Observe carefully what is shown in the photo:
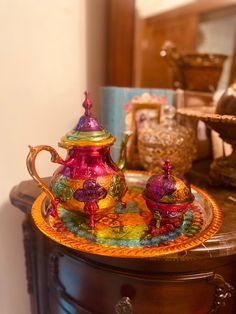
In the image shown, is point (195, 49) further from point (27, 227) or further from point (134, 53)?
point (27, 227)

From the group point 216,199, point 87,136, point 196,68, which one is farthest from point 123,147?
point 196,68

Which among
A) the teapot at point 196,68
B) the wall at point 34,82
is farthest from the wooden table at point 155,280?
the teapot at point 196,68

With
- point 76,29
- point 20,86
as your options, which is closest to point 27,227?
point 20,86

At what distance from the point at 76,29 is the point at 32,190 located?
45cm

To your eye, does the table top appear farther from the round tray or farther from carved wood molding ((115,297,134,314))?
carved wood molding ((115,297,134,314))

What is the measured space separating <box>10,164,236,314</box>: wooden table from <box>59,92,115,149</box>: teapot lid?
0.19m

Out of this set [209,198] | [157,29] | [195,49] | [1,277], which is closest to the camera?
[209,198]

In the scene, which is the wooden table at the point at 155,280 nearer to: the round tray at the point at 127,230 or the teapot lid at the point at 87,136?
the round tray at the point at 127,230

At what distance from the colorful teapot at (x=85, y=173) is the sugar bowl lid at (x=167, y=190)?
6 cm

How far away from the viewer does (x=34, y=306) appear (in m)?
0.81

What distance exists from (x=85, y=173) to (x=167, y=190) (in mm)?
139

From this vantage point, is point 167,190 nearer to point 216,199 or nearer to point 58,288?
point 216,199

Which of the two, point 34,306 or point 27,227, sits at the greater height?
point 27,227

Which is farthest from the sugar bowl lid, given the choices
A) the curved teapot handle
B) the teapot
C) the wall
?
the teapot
